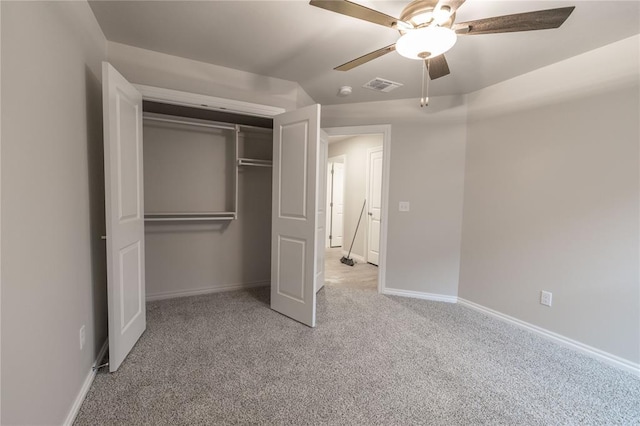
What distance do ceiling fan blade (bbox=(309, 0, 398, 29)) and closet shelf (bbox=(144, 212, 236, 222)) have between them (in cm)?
225

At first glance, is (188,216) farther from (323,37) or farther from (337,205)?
(337,205)

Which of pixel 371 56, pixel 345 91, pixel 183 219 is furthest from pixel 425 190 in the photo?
pixel 183 219

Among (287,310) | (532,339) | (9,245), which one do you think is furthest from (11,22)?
(532,339)

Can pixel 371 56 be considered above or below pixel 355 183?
above

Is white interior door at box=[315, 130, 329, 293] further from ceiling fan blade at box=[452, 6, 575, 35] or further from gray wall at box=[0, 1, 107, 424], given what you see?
gray wall at box=[0, 1, 107, 424]

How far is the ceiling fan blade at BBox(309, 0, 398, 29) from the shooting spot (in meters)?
1.26

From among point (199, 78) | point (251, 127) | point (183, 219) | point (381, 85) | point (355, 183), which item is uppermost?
point (381, 85)

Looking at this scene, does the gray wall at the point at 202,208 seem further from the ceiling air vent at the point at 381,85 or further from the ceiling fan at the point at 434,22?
the ceiling fan at the point at 434,22

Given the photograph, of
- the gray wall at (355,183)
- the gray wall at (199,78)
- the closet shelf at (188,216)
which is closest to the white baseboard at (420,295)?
the gray wall at (355,183)

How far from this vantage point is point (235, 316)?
8.69 feet

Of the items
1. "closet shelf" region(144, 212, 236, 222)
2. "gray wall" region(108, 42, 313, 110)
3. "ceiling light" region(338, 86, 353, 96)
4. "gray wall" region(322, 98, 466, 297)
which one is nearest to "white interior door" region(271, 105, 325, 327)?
"gray wall" region(108, 42, 313, 110)

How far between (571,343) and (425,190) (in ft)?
6.05

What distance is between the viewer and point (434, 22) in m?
1.39

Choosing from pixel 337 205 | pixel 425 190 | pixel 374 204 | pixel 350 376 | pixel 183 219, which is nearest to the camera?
pixel 350 376
